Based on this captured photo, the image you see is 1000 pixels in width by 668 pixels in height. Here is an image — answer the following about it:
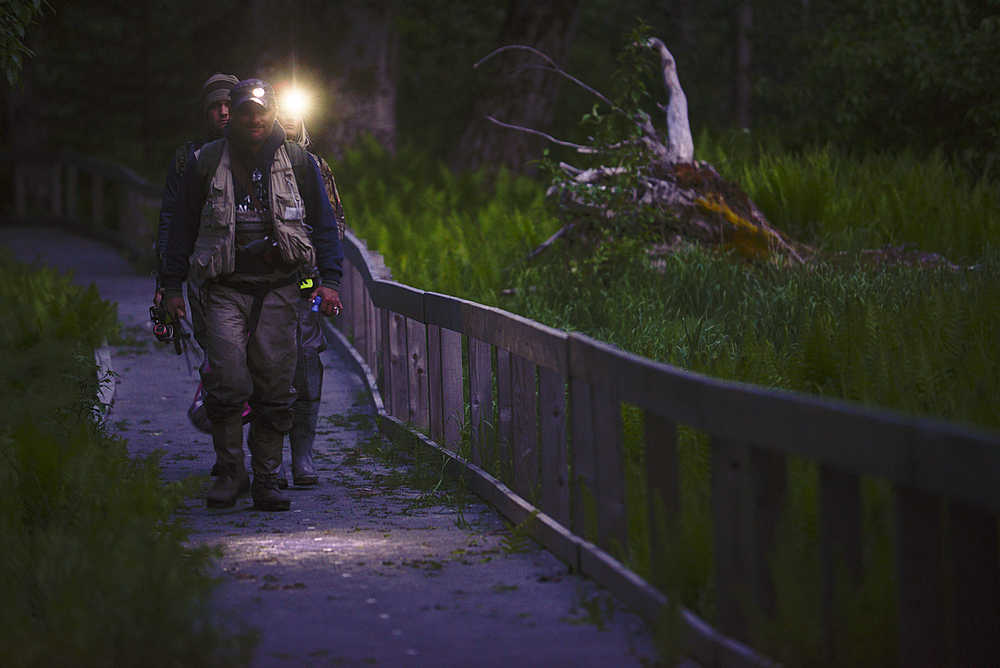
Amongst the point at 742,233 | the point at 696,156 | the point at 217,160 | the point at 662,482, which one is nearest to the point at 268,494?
the point at 217,160

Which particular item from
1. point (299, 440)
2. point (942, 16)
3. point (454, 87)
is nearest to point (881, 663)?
point (299, 440)

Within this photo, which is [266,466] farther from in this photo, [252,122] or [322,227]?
[252,122]

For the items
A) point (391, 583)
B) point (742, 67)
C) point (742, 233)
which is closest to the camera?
point (391, 583)

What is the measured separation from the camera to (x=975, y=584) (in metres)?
4.25

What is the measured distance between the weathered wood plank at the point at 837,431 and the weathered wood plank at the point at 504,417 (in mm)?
2166

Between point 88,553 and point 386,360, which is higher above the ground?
point 386,360

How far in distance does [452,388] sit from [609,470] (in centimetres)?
312

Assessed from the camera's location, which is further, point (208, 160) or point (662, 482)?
point (208, 160)

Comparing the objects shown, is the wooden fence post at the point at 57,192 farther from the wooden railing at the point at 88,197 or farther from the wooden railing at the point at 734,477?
the wooden railing at the point at 734,477

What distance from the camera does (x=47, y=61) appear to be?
35.3m

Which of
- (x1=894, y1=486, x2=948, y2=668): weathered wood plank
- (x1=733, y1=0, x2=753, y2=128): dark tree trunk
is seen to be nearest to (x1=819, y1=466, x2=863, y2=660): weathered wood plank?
(x1=894, y1=486, x2=948, y2=668): weathered wood plank

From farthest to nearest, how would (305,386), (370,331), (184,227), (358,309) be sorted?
(358,309) < (370,331) < (305,386) < (184,227)

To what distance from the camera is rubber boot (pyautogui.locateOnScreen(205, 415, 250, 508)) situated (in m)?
8.70

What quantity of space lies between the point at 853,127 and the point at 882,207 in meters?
6.20
